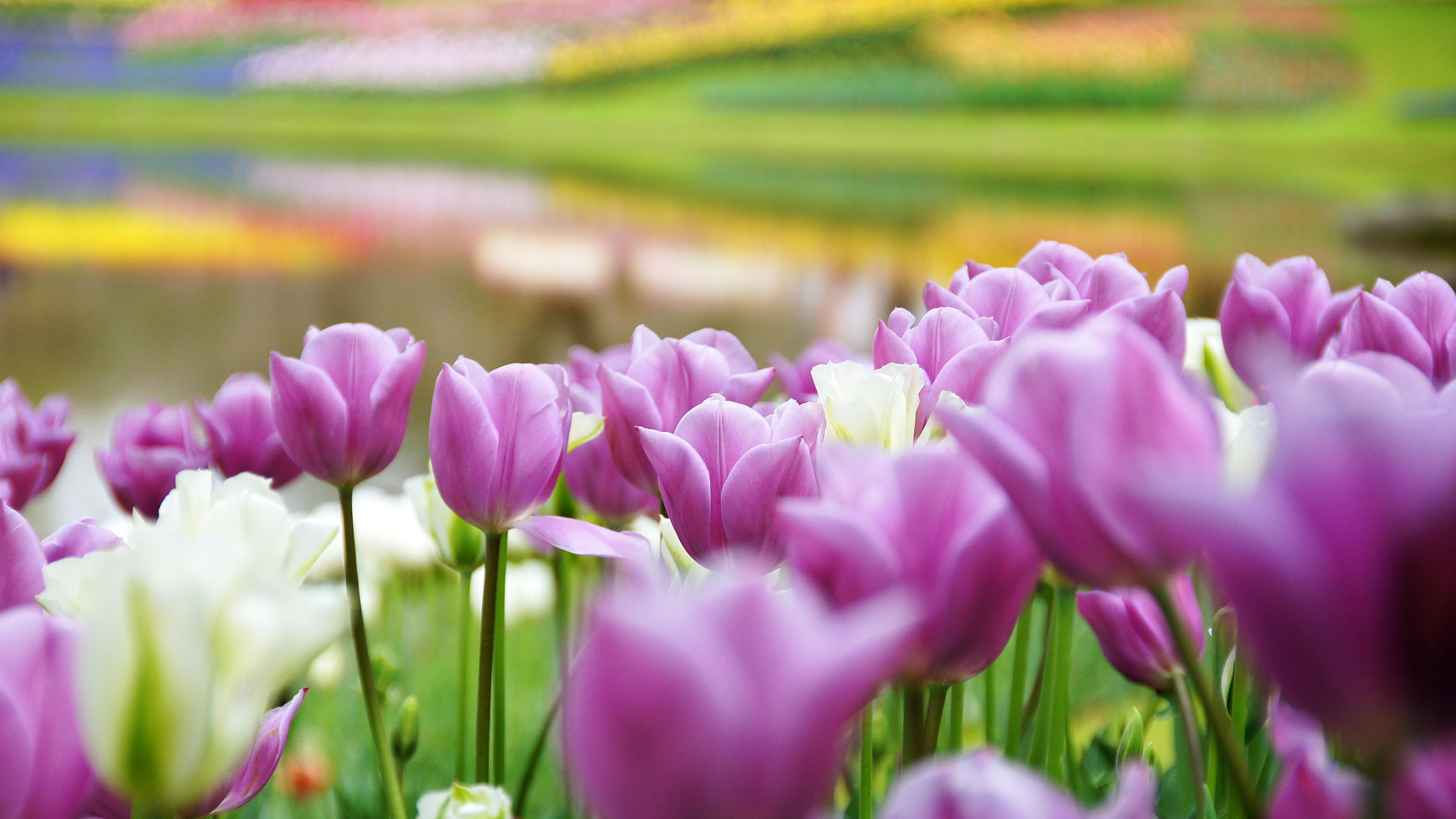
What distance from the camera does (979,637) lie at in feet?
0.67

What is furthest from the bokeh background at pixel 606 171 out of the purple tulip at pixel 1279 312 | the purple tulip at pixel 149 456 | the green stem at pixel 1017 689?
the purple tulip at pixel 1279 312

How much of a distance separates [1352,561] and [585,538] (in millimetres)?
161

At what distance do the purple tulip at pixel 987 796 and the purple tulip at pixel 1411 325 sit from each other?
0.78 ft

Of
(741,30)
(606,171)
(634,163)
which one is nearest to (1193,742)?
(606,171)

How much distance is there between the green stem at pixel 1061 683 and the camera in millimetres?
328

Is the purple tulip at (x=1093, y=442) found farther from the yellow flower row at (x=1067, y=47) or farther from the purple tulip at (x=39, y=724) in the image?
the yellow flower row at (x=1067, y=47)

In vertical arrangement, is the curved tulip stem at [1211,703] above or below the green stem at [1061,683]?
above

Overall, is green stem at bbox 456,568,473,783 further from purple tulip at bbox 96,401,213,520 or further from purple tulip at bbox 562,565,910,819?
purple tulip at bbox 562,565,910,819

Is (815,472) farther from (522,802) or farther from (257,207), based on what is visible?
(257,207)

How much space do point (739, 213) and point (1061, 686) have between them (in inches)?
228

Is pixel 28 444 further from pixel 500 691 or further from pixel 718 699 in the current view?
pixel 718 699

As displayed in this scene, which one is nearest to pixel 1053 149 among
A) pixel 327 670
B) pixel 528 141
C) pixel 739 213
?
pixel 528 141

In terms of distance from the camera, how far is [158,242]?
15.3ft

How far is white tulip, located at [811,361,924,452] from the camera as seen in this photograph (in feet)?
0.98
